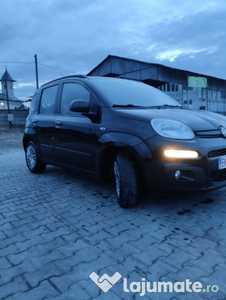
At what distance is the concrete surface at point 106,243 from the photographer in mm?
1658

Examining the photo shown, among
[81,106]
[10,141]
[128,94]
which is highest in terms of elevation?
[128,94]

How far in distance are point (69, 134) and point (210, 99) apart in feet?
91.7

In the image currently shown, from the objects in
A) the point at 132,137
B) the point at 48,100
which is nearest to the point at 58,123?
the point at 48,100

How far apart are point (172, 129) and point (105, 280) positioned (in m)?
1.60

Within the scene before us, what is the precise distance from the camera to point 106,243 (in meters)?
2.19

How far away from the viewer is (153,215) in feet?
9.02

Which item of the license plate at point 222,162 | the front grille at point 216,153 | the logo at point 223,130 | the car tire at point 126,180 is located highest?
the logo at point 223,130

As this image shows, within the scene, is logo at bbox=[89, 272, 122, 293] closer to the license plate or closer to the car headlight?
the car headlight

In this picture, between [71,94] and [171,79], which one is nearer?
[71,94]

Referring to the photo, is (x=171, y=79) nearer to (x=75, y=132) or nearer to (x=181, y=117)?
(x=75, y=132)

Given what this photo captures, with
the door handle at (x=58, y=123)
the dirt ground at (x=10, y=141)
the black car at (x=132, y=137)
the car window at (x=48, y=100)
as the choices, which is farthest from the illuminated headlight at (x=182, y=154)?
the dirt ground at (x=10, y=141)

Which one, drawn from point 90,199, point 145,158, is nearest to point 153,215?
point 145,158

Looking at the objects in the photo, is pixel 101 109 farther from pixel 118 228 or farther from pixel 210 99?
pixel 210 99

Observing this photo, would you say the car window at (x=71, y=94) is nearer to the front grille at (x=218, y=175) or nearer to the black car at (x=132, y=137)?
the black car at (x=132, y=137)
